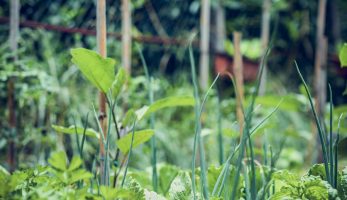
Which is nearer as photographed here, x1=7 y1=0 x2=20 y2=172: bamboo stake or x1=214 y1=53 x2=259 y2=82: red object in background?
x1=7 y1=0 x2=20 y2=172: bamboo stake

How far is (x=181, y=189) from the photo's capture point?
2.76ft

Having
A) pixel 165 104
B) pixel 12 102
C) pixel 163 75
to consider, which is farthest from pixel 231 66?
pixel 165 104

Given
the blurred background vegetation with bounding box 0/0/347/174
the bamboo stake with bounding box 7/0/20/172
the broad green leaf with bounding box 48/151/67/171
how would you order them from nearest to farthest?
the broad green leaf with bounding box 48/151/67/171
the bamboo stake with bounding box 7/0/20/172
the blurred background vegetation with bounding box 0/0/347/174

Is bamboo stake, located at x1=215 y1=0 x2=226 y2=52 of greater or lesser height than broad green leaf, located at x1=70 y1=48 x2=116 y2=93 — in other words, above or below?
above

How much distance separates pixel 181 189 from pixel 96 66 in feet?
0.96

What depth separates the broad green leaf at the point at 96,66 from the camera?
2.65 ft

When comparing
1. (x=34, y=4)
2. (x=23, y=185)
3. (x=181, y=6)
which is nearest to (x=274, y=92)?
(x=181, y=6)

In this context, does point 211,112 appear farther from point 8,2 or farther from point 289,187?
point 289,187

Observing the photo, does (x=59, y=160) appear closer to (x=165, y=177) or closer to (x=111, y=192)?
(x=111, y=192)

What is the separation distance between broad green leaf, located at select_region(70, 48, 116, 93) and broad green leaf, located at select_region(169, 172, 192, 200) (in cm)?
24

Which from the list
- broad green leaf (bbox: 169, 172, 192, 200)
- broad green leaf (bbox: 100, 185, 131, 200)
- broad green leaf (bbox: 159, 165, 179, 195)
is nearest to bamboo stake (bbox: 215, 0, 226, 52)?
broad green leaf (bbox: 159, 165, 179, 195)

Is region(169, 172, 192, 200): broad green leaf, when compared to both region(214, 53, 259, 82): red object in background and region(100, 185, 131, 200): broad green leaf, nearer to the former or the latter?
region(100, 185, 131, 200): broad green leaf

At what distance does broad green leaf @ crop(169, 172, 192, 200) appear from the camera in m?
0.83

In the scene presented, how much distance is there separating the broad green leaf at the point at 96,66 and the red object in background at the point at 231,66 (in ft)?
6.85
